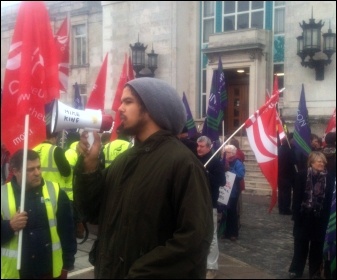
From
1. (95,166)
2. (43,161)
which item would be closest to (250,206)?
(43,161)

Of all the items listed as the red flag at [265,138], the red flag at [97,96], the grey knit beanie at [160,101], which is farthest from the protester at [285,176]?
the grey knit beanie at [160,101]

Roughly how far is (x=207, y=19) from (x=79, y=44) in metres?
6.48

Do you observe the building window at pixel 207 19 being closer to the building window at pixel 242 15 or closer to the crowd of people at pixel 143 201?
the building window at pixel 242 15

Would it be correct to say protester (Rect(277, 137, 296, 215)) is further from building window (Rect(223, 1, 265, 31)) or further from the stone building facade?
building window (Rect(223, 1, 265, 31))

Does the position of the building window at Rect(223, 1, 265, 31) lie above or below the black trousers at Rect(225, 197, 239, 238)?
above

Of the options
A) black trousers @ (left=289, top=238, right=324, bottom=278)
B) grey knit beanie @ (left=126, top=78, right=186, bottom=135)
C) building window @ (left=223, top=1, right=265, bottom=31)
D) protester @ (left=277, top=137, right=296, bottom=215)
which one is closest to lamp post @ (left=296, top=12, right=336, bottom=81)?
building window @ (left=223, top=1, right=265, bottom=31)

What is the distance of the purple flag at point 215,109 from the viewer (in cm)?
745

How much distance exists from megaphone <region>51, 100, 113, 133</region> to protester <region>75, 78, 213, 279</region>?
0.63 m

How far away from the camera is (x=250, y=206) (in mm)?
11281

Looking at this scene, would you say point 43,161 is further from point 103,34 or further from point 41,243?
point 103,34

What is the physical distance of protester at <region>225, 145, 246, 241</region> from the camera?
7.89m

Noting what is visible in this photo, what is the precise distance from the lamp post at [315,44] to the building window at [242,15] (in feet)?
8.94

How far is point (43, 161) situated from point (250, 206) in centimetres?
686

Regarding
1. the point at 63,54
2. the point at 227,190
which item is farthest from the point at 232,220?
the point at 63,54
